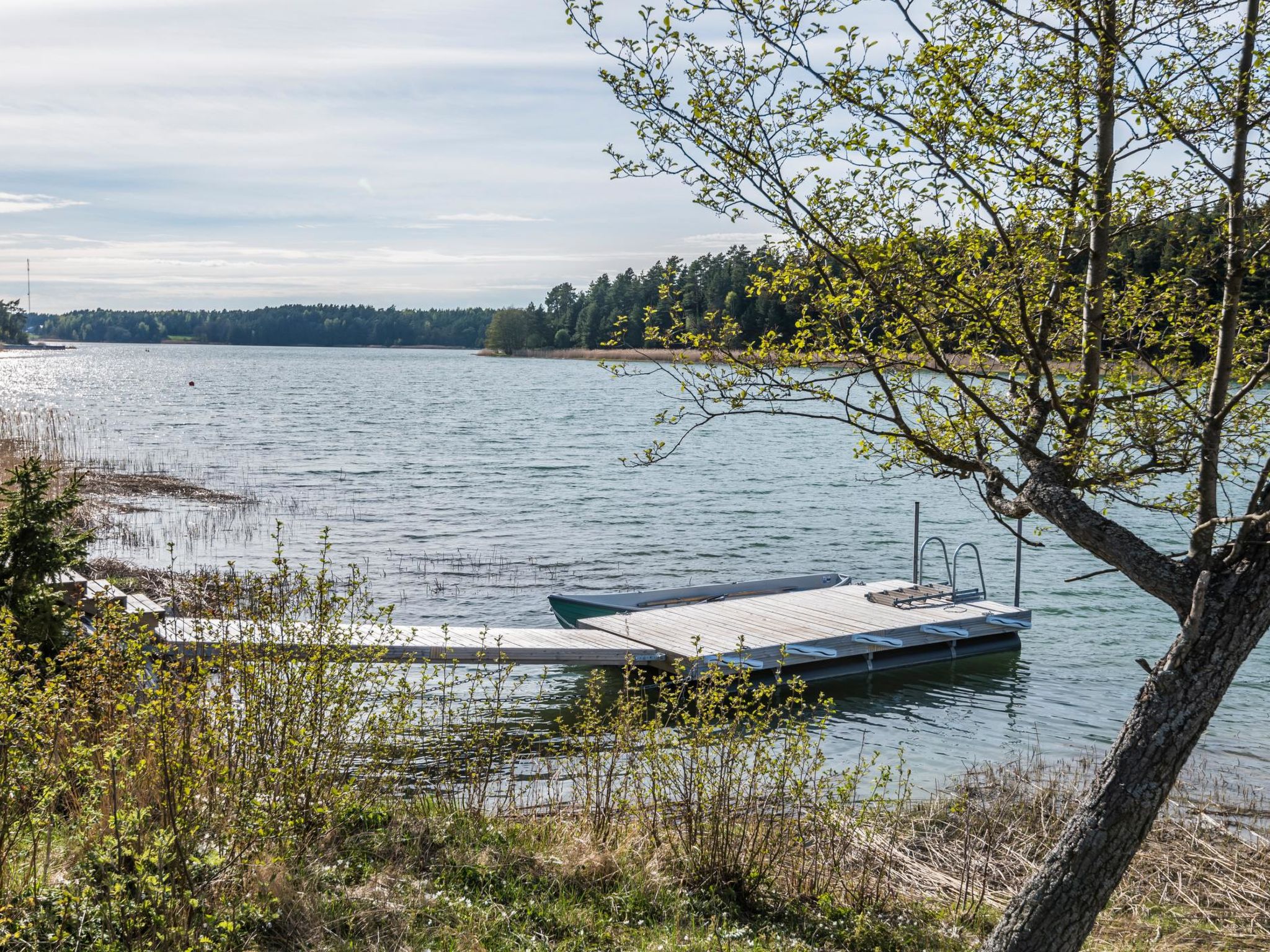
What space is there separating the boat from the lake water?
1317 mm

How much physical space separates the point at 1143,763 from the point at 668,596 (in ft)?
41.7

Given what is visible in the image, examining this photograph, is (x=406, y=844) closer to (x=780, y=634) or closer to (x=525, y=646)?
(x=525, y=646)

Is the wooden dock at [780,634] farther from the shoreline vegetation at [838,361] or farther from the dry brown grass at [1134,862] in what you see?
the shoreline vegetation at [838,361]

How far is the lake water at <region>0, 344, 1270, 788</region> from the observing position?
534 inches

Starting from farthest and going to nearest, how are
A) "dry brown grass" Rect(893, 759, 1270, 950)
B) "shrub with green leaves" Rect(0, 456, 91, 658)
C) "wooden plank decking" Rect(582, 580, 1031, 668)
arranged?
1. "wooden plank decking" Rect(582, 580, 1031, 668)
2. "shrub with green leaves" Rect(0, 456, 91, 658)
3. "dry brown grass" Rect(893, 759, 1270, 950)

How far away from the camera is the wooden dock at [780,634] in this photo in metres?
12.8

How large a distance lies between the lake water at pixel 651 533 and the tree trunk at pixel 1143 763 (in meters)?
1.68

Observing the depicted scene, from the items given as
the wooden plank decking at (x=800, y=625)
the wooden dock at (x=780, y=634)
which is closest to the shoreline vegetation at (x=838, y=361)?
the wooden dock at (x=780, y=634)

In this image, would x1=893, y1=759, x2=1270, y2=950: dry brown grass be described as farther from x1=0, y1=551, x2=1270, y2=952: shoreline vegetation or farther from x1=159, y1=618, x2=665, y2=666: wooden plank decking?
x1=159, y1=618, x2=665, y2=666: wooden plank decking

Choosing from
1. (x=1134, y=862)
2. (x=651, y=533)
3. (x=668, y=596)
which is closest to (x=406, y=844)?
(x=1134, y=862)

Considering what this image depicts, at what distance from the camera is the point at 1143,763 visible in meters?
4.39

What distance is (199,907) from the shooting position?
14.5 ft

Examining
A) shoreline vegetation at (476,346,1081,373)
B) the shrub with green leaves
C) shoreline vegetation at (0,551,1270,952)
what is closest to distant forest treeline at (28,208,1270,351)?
shoreline vegetation at (476,346,1081,373)

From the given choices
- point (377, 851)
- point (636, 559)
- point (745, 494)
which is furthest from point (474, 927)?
point (745, 494)
